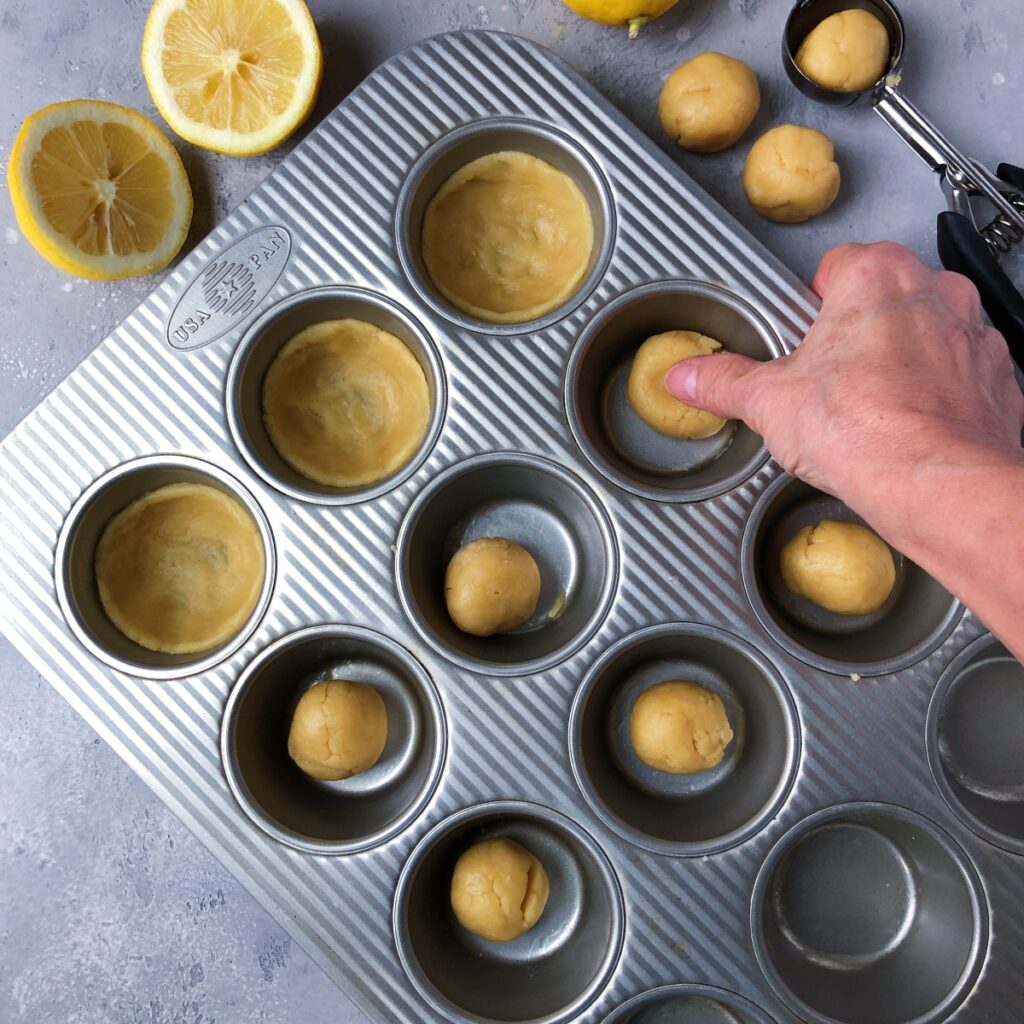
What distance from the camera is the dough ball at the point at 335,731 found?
5.34 ft

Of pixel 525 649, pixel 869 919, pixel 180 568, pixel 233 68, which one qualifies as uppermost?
pixel 233 68

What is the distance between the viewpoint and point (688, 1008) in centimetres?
172

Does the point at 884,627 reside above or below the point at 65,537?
above

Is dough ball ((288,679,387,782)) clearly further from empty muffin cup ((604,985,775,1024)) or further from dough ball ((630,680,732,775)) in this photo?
empty muffin cup ((604,985,775,1024))

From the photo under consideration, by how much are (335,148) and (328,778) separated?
4.08 ft

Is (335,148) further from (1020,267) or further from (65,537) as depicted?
(1020,267)

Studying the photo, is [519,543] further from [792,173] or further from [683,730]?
[792,173]

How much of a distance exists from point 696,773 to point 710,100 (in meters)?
1.37

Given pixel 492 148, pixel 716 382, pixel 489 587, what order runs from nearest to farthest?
pixel 716 382 < pixel 489 587 < pixel 492 148

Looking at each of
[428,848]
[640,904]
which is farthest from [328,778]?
[640,904]

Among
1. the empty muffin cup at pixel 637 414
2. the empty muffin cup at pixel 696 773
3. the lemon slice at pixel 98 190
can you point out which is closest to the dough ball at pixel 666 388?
the empty muffin cup at pixel 637 414

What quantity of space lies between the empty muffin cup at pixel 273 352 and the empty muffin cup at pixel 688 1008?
41.9 inches

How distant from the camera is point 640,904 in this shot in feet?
5.19

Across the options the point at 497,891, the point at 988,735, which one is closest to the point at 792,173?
the point at 988,735
